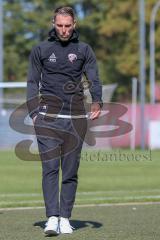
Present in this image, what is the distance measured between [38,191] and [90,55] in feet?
23.8

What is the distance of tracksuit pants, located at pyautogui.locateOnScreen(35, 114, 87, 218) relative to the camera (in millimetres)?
7594

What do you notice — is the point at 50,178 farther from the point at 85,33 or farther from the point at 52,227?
the point at 85,33

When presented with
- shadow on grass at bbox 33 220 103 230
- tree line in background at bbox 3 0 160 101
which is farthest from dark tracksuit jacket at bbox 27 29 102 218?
tree line in background at bbox 3 0 160 101

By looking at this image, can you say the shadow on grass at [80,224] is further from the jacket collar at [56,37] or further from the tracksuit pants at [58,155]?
the jacket collar at [56,37]

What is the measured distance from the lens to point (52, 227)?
24.4 ft

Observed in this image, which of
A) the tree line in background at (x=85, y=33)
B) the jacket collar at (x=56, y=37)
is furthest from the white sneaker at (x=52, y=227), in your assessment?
the tree line in background at (x=85, y=33)

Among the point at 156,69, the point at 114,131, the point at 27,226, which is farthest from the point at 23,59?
the point at 27,226

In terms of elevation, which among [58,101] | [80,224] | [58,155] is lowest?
[80,224]

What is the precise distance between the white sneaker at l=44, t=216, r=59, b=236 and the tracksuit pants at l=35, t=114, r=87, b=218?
61 millimetres

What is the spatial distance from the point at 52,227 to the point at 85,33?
6123cm

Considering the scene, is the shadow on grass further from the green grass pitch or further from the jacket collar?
the jacket collar

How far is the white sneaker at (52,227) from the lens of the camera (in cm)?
736

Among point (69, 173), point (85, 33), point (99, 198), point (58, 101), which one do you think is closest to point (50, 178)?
point (69, 173)

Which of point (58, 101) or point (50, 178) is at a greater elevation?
point (58, 101)
